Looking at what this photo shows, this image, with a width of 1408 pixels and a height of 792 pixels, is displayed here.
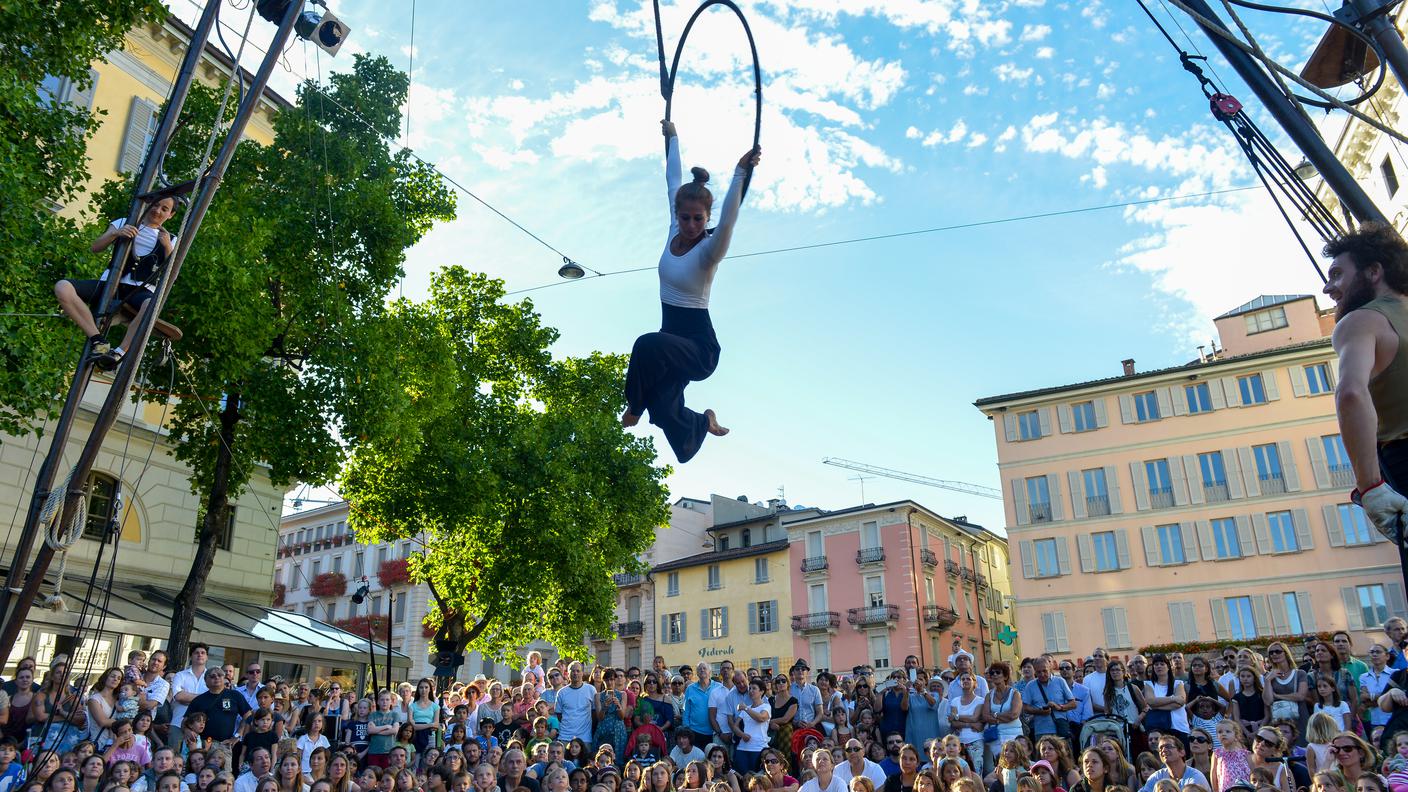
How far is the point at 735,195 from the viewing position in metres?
6.44

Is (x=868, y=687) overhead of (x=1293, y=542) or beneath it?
beneath

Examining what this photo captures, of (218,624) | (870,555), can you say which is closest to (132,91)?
(218,624)

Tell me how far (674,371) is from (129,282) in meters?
3.75

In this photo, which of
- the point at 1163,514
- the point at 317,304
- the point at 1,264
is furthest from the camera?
the point at 1163,514

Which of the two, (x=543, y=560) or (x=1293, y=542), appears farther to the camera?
(x=1293, y=542)

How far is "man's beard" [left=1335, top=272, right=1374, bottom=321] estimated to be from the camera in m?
3.46

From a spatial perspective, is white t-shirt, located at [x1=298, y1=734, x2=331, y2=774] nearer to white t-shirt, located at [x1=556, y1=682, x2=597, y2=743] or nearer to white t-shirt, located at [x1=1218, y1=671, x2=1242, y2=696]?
white t-shirt, located at [x1=556, y1=682, x2=597, y2=743]

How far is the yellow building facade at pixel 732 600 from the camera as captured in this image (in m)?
51.4

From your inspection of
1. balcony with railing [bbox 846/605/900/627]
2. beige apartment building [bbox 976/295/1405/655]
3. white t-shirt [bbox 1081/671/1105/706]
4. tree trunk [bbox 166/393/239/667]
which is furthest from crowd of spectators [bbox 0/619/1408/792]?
balcony with railing [bbox 846/605/900/627]

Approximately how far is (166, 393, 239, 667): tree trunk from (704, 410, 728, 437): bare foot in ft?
38.2

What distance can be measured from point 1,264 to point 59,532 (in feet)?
25.8

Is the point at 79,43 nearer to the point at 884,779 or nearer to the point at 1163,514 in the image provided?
the point at 884,779

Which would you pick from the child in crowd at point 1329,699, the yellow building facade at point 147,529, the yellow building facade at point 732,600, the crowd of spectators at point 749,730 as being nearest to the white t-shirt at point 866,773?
the crowd of spectators at point 749,730

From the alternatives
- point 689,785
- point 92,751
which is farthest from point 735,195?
point 92,751
